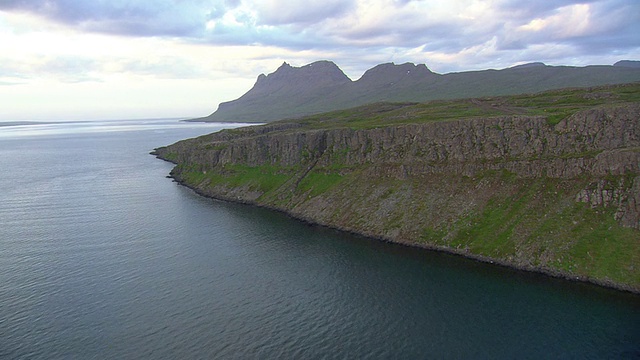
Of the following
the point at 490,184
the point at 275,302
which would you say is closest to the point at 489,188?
the point at 490,184

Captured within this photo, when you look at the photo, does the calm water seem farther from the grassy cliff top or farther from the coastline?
the grassy cliff top

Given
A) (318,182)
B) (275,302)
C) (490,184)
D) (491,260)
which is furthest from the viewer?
(318,182)

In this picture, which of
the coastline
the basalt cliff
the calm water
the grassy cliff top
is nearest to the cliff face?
the basalt cliff

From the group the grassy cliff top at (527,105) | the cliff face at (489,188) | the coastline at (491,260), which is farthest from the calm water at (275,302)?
the grassy cliff top at (527,105)

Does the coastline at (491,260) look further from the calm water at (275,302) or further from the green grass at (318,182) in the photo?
the green grass at (318,182)

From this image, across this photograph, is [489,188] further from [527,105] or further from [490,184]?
[527,105]

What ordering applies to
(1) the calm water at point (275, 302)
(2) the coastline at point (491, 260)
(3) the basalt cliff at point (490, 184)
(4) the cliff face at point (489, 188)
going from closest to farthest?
(1) the calm water at point (275, 302) < (2) the coastline at point (491, 260) < (4) the cliff face at point (489, 188) < (3) the basalt cliff at point (490, 184)

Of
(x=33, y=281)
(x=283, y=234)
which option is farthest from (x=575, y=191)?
(x=33, y=281)
